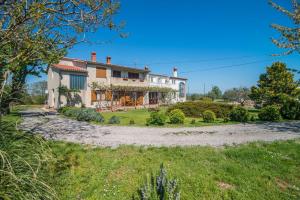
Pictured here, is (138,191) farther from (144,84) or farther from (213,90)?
(213,90)

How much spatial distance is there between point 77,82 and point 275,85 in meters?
25.8

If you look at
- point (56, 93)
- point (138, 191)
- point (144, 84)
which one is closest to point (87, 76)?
point (56, 93)

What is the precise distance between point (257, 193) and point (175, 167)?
6.03 feet

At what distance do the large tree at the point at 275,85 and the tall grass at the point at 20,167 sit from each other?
29590 millimetres

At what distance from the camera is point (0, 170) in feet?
7.92

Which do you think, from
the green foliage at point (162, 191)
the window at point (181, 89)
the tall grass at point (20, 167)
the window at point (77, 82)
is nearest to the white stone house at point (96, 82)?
the window at point (77, 82)

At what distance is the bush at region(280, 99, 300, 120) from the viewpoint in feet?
54.6

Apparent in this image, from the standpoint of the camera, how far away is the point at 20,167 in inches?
110

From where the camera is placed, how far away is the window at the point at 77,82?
24.8 meters

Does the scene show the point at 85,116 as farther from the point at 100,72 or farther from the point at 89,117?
the point at 100,72

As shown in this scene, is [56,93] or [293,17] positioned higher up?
[293,17]

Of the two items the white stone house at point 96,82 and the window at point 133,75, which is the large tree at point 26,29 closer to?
the white stone house at point 96,82

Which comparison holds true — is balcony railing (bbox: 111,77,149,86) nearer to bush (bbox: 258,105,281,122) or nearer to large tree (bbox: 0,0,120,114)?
bush (bbox: 258,105,281,122)

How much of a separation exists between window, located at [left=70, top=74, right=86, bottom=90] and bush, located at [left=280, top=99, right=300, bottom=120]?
21432mm
